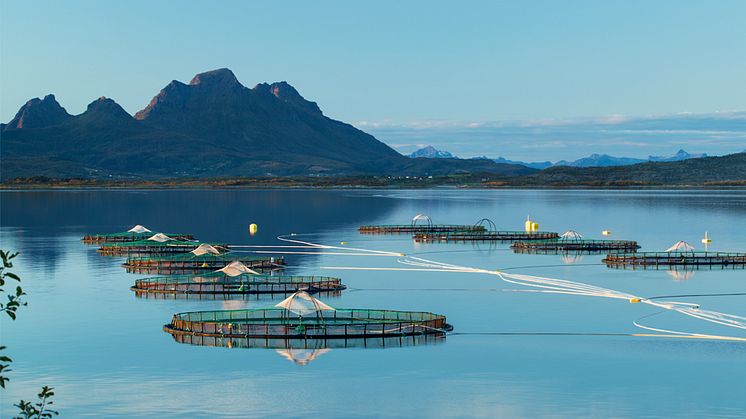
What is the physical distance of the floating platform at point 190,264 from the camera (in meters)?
122

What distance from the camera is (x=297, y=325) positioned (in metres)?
74.5

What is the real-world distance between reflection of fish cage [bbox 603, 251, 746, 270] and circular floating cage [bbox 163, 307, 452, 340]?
2268 inches

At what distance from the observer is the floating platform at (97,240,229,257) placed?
147 m

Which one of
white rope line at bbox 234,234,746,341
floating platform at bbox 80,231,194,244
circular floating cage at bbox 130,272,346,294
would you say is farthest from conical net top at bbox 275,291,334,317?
floating platform at bbox 80,231,194,244

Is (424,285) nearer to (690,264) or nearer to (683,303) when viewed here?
(683,303)

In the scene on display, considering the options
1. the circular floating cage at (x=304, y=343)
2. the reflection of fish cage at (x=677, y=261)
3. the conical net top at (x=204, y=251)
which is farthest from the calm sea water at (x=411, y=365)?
the reflection of fish cage at (x=677, y=261)

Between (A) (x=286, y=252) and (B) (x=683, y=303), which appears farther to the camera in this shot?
(A) (x=286, y=252)

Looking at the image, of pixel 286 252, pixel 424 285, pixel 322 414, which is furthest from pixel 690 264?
pixel 322 414

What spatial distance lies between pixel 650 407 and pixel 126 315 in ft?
163

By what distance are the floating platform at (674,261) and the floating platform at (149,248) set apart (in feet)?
183

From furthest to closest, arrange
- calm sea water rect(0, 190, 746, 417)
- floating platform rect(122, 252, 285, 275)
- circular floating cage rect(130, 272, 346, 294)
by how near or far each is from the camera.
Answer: floating platform rect(122, 252, 285, 275), circular floating cage rect(130, 272, 346, 294), calm sea water rect(0, 190, 746, 417)

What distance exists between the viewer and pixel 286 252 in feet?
506

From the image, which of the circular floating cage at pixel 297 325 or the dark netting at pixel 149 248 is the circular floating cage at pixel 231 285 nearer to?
the circular floating cage at pixel 297 325

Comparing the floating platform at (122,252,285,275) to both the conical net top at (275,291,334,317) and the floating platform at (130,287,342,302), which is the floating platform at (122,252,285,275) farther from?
the conical net top at (275,291,334,317)
